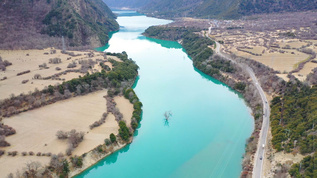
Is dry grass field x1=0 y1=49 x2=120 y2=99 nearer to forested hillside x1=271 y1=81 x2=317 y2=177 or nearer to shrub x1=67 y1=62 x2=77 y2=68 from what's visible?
shrub x1=67 y1=62 x2=77 y2=68

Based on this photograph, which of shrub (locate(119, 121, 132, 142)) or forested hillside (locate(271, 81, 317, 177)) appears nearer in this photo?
forested hillside (locate(271, 81, 317, 177))

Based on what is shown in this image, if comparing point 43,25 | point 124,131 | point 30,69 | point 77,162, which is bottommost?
point 77,162

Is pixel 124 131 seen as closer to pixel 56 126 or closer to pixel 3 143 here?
pixel 56 126

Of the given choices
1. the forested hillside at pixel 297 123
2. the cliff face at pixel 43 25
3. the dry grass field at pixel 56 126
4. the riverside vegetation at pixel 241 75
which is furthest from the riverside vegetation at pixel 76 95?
the cliff face at pixel 43 25

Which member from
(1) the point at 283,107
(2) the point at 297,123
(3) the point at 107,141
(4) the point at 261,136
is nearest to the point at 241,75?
(1) the point at 283,107

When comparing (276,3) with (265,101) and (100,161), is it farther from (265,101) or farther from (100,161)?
(100,161)

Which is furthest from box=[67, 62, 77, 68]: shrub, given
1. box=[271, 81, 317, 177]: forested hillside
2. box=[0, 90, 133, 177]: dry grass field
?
box=[271, 81, 317, 177]: forested hillside
